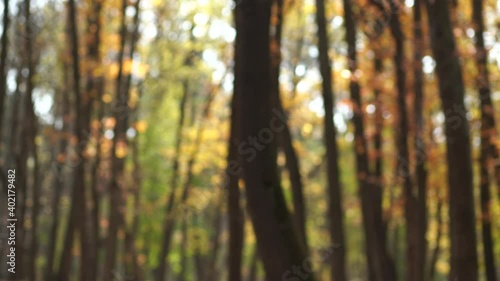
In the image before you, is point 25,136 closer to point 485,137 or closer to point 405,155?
point 405,155

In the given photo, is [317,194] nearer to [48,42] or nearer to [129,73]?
[48,42]

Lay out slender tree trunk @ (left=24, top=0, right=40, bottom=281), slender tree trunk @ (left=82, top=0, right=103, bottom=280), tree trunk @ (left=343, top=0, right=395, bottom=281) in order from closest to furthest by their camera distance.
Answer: tree trunk @ (left=343, top=0, right=395, bottom=281), slender tree trunk @ (left=24, top=0, right=40, bottom=281), slender tree trunk @ (left=82, top=0, right=103, bottom=280)

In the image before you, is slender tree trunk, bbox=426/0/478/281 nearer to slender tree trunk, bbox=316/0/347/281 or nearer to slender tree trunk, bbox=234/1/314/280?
slender tree trunk, bbox=234/1/314/280

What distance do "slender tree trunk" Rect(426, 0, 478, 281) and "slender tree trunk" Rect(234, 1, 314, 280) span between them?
4.72 feet

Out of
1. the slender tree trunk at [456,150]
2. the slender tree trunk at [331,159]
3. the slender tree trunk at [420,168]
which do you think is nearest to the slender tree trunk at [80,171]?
the slender tree trunk at [331,159]

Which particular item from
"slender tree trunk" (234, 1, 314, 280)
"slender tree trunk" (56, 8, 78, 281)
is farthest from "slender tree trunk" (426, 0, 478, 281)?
"slender tree trunk" (56, 8, 78, 281)

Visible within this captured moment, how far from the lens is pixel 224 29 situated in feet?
54.2

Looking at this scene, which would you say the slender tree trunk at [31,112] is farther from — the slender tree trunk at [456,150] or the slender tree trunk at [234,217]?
the slender tree trunk at [456,150]

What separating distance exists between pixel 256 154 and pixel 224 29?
39.1 ft

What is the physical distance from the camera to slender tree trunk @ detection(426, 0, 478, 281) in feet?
19.0

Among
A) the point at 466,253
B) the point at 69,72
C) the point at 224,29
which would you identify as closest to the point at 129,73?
the point at 69,72

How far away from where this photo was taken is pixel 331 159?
7.96 metres

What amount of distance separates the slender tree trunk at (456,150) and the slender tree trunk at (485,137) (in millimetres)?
2354

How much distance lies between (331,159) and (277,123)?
35.8 inches
